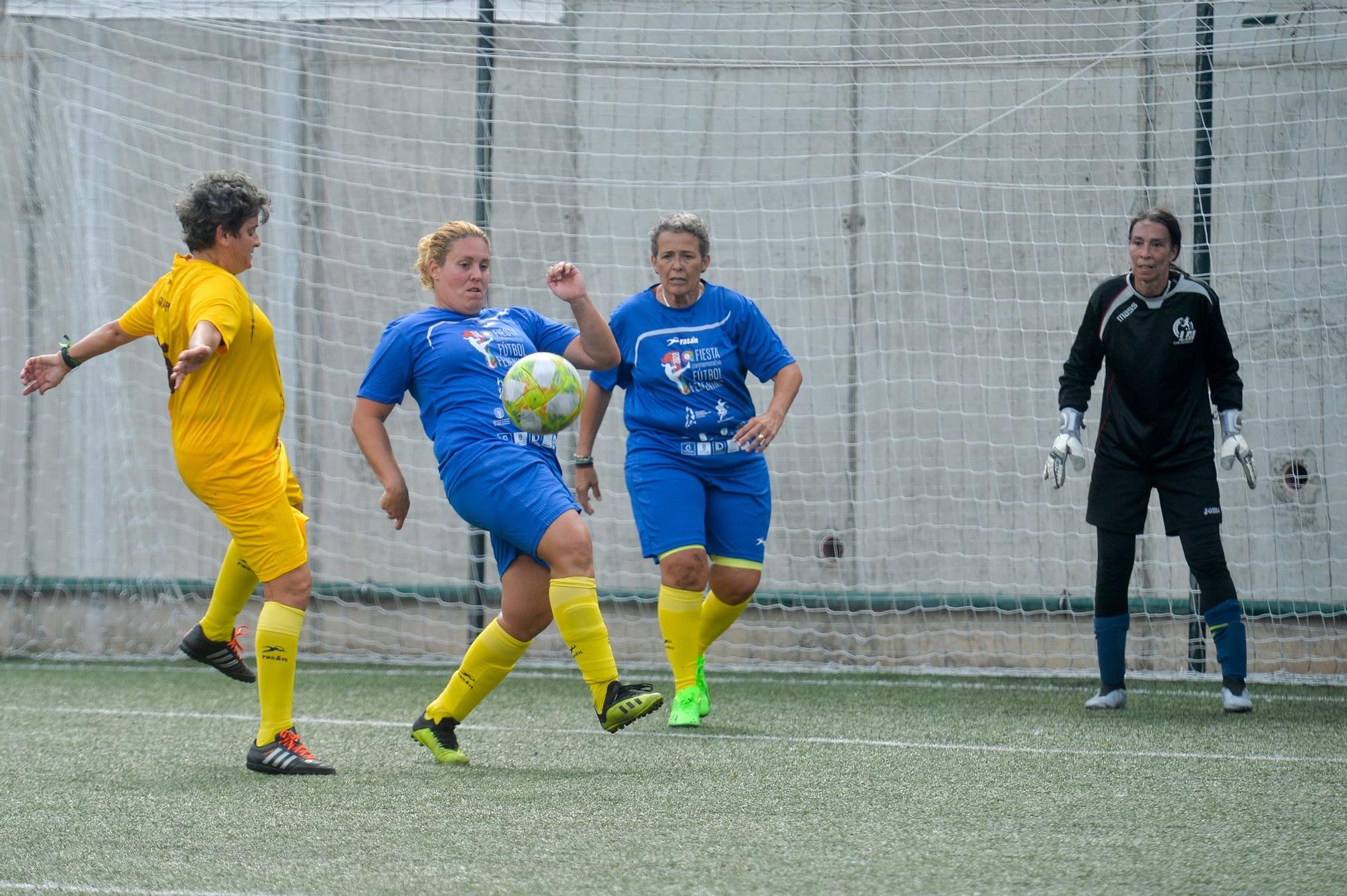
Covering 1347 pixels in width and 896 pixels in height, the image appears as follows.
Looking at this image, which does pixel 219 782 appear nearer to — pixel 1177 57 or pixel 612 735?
pixel 612 735

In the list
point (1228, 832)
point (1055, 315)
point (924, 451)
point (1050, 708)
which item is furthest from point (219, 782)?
point (1055, 315)

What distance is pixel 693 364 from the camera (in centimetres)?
541

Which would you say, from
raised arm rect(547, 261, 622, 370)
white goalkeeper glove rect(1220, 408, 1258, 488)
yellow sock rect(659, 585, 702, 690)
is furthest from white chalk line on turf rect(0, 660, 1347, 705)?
raised arm rect(547, 261, 622, 370)

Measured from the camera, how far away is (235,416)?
4.40m

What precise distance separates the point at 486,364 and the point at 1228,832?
2.49 meters

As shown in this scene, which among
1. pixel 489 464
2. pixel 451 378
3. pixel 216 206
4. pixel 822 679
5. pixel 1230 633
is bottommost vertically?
pixel 822 679

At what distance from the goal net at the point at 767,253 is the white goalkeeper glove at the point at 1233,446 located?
59.7 inches

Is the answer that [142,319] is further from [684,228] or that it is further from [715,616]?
[715,616]

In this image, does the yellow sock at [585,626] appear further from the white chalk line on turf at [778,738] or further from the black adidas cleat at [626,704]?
the white chalk line on turf at [778,738]

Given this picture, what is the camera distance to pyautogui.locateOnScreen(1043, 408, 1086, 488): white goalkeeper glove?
18.4 ft

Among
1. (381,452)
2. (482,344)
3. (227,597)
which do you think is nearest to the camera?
(381,452)

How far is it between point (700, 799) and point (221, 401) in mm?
1864

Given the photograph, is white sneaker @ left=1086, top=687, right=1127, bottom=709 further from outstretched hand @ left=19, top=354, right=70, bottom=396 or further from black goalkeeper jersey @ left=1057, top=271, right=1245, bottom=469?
outstretched hand @ left=19, top=354, right=70, bottom=396

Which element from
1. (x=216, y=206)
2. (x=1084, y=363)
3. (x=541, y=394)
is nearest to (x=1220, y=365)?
(x=1084, y=363)
